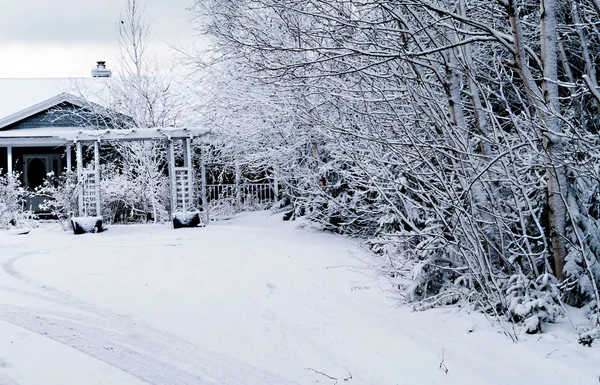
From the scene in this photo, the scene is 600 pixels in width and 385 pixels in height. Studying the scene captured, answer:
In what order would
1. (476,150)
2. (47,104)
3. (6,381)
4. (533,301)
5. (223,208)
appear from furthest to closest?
(47,104) < (223,208) < (476,150) < (533,301) < (6,381)

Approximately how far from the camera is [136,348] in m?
5.82

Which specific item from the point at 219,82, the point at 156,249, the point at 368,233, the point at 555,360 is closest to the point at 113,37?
the point at 219,82

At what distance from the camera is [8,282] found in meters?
9.21

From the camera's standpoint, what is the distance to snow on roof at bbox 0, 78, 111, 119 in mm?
25167

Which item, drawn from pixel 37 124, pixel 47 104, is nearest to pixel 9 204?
pixel 37 124

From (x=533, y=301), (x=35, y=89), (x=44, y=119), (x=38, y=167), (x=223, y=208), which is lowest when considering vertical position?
(x=533, y=301)

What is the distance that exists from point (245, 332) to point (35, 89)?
948 inches

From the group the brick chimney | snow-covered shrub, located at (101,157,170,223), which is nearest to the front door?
the brick chimney

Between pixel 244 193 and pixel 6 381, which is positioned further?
pixel 244 193

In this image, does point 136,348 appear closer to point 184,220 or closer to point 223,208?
→ point 184,220

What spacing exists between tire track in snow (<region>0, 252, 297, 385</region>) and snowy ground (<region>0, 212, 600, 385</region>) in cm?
1

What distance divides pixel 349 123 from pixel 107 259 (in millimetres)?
5477

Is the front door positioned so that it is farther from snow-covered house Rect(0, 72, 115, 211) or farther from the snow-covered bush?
the snow-covered bush

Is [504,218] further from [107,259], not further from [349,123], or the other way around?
[107,259]
